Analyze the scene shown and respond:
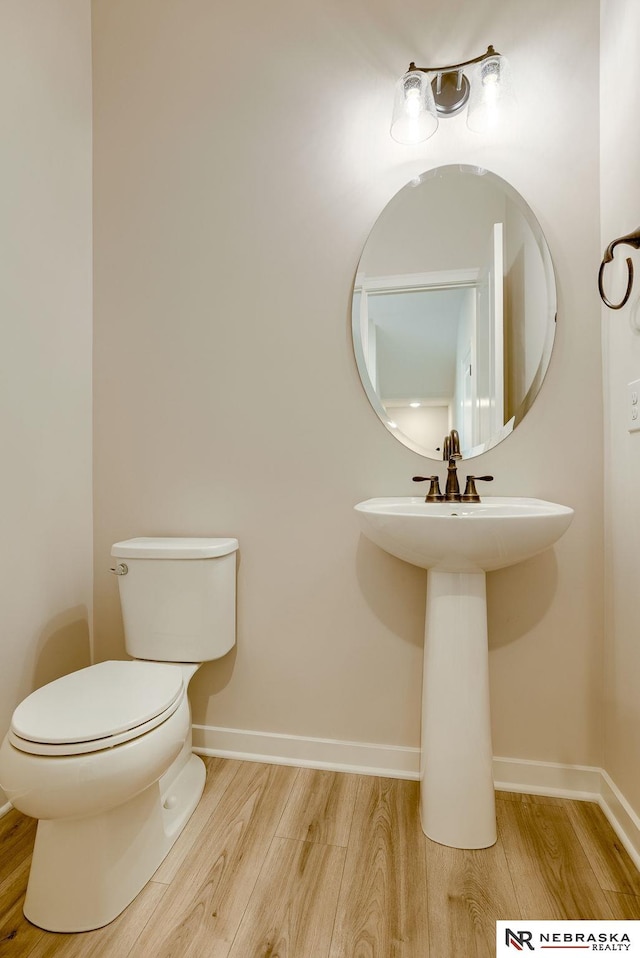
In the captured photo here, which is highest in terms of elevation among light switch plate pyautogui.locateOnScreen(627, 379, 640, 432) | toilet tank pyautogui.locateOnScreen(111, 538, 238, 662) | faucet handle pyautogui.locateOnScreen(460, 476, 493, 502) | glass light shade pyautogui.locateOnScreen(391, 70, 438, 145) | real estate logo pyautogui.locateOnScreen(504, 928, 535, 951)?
glass light shade pyautogui.locateOnScreen(391, 70, 438, 145)

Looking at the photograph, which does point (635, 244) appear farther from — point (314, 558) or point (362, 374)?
point (314, 558)

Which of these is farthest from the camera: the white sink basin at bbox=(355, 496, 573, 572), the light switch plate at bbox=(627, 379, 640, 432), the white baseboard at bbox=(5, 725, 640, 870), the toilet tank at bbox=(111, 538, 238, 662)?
the toilet tank at bbox=(111, 538, 238, 662)

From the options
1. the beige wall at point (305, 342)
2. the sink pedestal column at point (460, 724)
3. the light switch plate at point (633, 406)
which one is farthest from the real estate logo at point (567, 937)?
the light switch plate at point (633, 406)

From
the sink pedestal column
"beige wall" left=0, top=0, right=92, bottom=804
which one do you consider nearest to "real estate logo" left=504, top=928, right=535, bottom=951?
the sink pedestal column

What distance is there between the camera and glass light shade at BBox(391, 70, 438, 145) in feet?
4.88

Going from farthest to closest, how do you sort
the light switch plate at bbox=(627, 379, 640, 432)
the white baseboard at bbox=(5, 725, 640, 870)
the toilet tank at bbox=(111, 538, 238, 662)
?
the toilet tank at bbox=(111, 538, 238, 662), the white baseboard at bbox=(5, 725, 640, 870), the light switch plate at bbox=(627, 379, 640, 432)

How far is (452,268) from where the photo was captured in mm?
1556

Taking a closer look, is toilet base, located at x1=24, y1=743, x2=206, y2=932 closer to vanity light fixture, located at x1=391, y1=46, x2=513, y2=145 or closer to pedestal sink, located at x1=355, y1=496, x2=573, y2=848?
pedestal sink, located at x1=355, y1=496, x2=573, y2=848

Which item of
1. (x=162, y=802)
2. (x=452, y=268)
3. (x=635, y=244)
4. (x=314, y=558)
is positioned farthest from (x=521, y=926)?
(x=452, y=268)

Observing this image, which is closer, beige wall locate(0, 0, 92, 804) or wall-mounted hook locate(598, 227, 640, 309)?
wall-mounted hook locate(598, 227, 640, 309)

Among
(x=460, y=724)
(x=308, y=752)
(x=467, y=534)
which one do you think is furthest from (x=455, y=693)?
(x=308, y=752)

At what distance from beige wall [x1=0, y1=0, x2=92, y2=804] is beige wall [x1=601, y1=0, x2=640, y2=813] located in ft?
5.39

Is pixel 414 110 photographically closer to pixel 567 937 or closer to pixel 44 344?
pixel 44 344

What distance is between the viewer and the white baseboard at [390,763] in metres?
1.41
